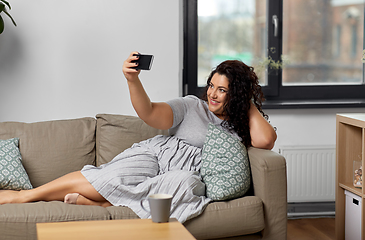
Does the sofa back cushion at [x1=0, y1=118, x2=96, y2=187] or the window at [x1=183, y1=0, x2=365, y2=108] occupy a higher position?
the window at [x1=183, y1=0, x2=365, y2=108]

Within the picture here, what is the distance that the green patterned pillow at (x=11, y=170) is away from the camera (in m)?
2.01

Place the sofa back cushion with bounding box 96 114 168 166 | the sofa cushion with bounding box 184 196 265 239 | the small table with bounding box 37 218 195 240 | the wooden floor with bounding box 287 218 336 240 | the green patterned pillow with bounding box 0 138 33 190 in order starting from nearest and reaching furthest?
the small table with bounding box 37 218 195 240, the sofa cushion with bounding box 184 196 265 239, the green patterned pillow with bounding box 0 138 33 190, the sofa back cushion with bounding box 96 114 168 166, the wooden floor with bounding box 287 218 336 240

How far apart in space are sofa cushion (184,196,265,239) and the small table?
456 mm

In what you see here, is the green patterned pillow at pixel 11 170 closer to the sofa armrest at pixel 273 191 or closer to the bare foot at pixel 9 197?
the bare foot at pixel 9 197

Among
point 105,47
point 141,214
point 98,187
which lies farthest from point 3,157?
point 105,47

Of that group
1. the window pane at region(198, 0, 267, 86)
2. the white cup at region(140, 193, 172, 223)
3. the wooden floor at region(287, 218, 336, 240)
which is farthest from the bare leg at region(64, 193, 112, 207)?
the window pane at region(198, 0, 267, 86)

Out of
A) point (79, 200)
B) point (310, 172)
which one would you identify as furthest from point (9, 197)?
point (310, 172)

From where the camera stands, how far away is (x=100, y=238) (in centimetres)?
123

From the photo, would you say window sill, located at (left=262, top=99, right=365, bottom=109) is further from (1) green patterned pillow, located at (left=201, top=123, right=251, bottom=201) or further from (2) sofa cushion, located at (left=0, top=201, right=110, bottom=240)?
(2) sofa cushion, located at (left=0, top=201, right=110, bottom=240)

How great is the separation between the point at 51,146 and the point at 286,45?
180 centimetres

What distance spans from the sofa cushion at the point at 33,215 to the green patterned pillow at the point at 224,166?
50 centimetres

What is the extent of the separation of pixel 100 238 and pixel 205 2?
82.7 inches

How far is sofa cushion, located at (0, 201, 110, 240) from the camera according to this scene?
171 centimetres

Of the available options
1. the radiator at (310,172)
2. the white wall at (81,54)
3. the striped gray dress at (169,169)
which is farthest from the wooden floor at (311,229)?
the white wall at (81,54)
